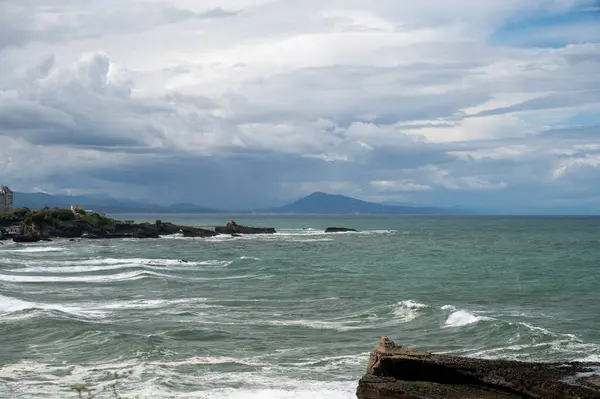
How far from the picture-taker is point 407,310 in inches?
1357

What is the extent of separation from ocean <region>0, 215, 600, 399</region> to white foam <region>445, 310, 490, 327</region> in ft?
0.16

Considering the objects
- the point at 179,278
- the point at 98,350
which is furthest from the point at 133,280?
the point at 98,350

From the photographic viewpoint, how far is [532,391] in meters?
14.6

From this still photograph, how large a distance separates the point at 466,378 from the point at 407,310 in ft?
62.5

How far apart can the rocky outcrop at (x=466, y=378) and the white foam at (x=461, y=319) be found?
14.4 metres

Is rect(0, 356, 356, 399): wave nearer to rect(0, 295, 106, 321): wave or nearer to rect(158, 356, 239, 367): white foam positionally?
rect(158, 356, 239, 367): white foam

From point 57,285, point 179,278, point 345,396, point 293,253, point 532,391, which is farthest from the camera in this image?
point 293,253

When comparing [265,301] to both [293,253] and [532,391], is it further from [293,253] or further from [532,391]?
[293,253]

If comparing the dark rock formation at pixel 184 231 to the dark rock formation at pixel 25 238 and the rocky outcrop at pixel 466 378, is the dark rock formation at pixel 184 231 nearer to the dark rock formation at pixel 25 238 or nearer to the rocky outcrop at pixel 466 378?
the dark rock formation at pixel 25 238

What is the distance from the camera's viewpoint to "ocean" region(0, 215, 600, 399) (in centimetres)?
2142

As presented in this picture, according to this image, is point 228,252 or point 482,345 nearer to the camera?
point 482,345

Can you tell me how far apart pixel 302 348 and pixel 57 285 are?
993 inches

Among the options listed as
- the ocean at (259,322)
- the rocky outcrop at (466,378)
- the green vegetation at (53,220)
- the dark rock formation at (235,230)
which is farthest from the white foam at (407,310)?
the dark rock formation at (235,230)

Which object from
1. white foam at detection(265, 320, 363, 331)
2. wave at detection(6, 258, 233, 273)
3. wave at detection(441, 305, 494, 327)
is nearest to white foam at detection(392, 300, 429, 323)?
wave at detection(441, 305, 494, 327)
